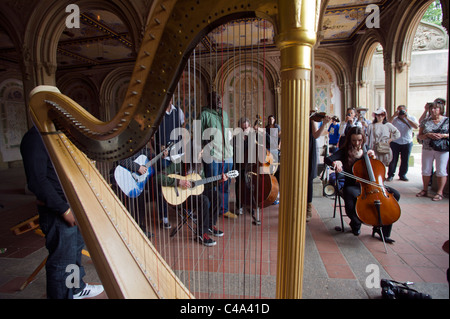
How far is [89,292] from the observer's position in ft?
7.39

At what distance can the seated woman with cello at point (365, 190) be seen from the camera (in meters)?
2.97

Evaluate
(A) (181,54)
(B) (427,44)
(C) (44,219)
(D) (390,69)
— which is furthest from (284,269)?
(B) (427,44)

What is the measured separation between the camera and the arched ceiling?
7359 millimetres

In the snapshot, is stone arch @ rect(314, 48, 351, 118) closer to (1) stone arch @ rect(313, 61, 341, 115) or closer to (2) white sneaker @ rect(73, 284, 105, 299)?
(1) stone arch @ rect(313, 61, 341, 115)

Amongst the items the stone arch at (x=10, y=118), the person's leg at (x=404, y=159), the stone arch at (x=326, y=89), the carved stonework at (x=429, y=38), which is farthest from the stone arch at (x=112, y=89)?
the carved stonework at (x=429, y=38)

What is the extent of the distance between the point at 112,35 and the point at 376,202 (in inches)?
353

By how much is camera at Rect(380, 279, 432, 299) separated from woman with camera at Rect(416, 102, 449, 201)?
3.52 metres

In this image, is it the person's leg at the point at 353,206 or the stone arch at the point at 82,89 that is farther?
the stone arch at the point at 82,89

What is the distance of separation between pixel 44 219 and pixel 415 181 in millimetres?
7168

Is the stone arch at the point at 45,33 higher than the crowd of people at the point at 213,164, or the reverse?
the stone arch at the point at 45,33

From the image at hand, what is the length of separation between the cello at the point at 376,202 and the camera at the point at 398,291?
2.90ft

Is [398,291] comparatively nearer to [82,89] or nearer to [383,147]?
[383,147]

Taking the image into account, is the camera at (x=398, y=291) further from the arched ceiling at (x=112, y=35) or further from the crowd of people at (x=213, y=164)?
the arched ceiling at (x=112, y=35)

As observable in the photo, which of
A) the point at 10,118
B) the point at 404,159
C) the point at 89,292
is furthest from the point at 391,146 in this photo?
the point at 10,118
